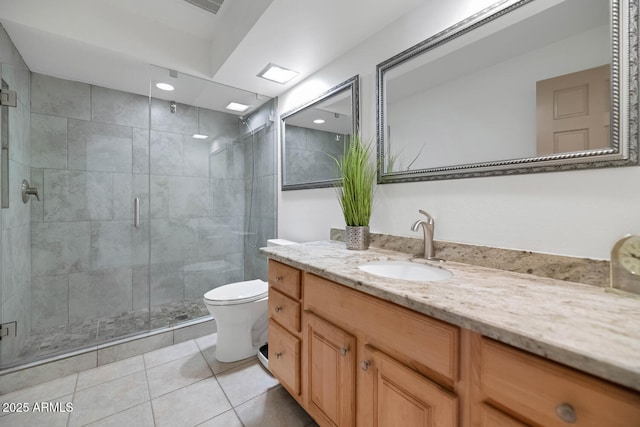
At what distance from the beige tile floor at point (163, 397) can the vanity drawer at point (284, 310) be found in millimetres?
483

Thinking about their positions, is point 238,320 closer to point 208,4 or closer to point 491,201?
point 491,201

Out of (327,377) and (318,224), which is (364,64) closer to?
(318,224)

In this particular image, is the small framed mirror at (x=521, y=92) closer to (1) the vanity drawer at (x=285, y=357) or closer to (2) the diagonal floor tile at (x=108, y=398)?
(1) the vanity drawer at (x=285, y=357)

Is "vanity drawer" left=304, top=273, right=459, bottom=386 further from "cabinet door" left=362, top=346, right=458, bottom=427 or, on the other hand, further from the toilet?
the toilet

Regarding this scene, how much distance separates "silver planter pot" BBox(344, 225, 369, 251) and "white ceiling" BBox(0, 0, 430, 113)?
1171 millimetres

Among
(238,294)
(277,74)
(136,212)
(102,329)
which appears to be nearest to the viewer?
(238,294)

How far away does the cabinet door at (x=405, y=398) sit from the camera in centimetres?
69

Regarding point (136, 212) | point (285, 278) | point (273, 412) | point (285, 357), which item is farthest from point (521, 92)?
point (136, 212)

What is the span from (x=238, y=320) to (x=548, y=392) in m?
1.72

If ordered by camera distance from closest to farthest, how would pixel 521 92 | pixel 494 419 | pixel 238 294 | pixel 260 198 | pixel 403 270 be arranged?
1. pixel 494 419
2. pixel 521 92
3. pixel 403 270
4. pixel 238 294
5. pixel 260 198

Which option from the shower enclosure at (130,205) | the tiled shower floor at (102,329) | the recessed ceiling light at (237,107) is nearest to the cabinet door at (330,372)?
the shower enclosure at (130,205)

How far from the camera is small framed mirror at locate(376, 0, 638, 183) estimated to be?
32.2 inches

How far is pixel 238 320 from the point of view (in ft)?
6.02

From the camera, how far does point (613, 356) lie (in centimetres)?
44
